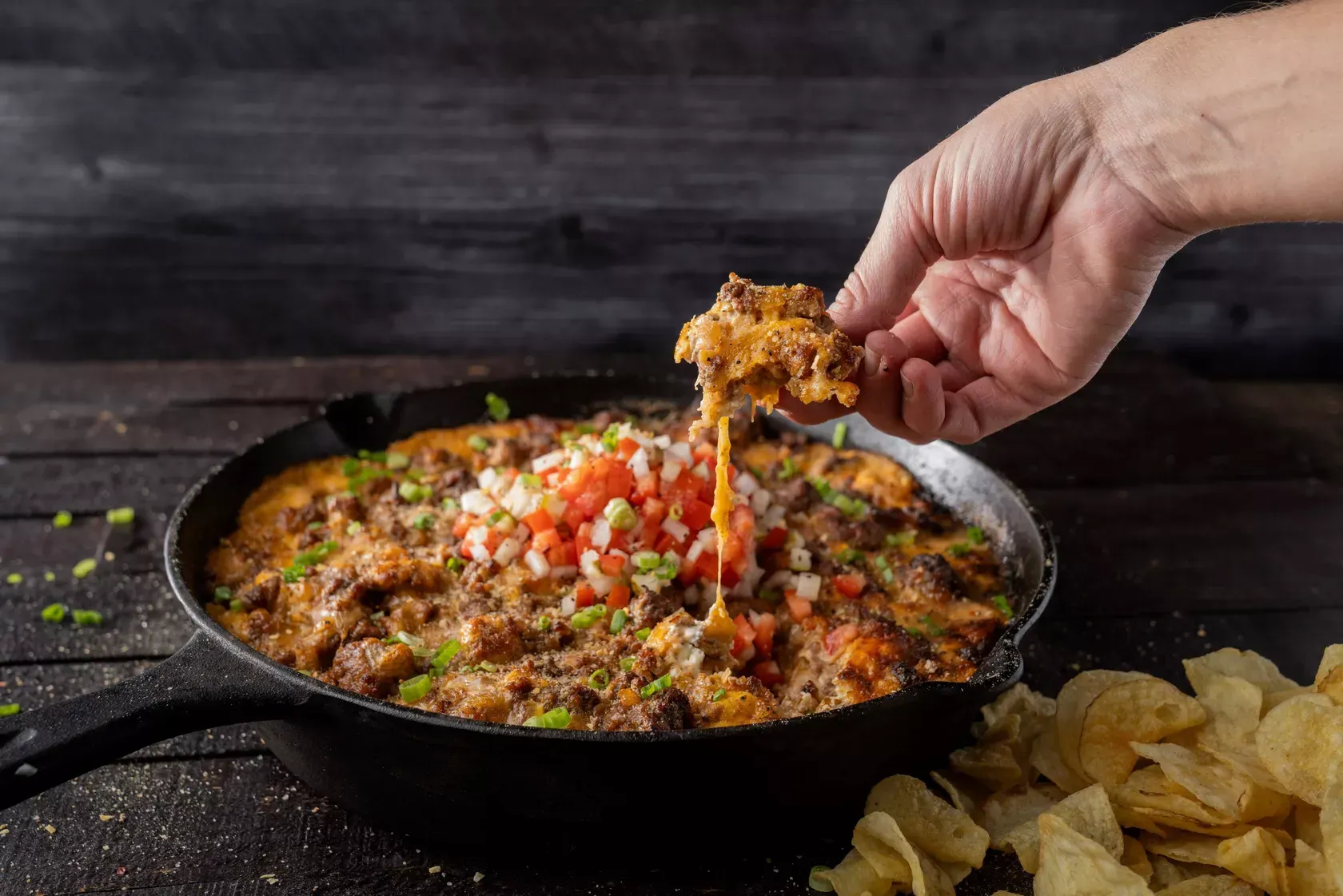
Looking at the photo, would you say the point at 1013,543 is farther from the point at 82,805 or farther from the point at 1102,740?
the point at 82,805

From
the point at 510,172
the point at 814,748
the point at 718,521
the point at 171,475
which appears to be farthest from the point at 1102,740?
the point at 510,172

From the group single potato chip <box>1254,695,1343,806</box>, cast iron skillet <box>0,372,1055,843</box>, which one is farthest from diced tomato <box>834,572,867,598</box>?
single potato chip <box>1254,695,1343,806</box>

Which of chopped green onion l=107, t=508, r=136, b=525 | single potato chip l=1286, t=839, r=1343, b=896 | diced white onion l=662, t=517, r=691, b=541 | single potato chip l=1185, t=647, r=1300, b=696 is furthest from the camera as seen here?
chopped green onion l=107, t=508, r=136, b=525

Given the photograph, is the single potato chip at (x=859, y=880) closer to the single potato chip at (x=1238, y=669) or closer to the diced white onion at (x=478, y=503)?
the single potato chip at (x=1238, y=669)

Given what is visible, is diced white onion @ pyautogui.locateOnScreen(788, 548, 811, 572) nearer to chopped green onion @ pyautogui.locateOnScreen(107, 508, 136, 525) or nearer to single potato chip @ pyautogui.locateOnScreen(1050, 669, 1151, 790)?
single potato chip @ pyautogui.locateOnScreen(1050, 669, 1151, 790)

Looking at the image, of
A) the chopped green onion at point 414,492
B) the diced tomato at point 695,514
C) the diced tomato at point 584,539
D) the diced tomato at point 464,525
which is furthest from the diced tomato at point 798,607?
the chopped green onion at point 414,492

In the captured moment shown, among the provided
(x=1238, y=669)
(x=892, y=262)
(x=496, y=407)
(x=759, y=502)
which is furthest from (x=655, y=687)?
(x=496, y=407)
